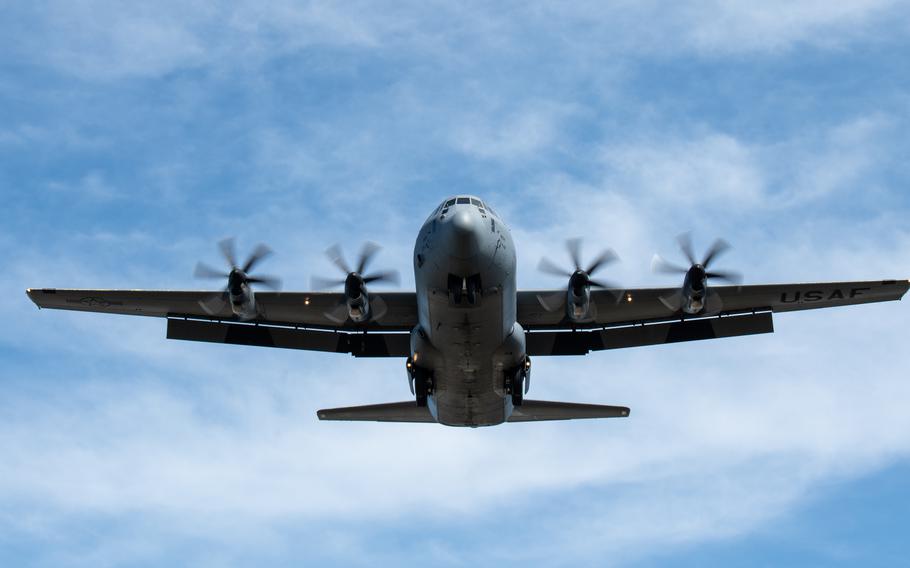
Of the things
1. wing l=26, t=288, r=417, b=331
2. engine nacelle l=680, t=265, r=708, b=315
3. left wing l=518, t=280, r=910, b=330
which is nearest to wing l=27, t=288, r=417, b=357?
wing l=26, t=288, r=417, b=331

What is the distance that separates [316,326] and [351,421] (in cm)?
337

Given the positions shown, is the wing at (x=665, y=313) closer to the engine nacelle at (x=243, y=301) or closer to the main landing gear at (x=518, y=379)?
the main landing gear at (x=518, y=379)

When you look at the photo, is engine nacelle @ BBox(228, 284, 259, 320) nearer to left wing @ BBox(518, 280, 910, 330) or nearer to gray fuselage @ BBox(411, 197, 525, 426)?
gray fuselage @ BBox(411, 197, 525, 426)

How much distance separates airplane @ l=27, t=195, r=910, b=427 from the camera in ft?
83.3

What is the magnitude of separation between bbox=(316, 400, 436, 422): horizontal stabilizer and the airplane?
0.04 metres

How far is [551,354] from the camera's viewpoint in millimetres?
32531

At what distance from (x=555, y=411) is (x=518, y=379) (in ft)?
10.0

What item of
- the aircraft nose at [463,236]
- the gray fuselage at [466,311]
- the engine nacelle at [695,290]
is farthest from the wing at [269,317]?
the engine nacelle at [695,290]

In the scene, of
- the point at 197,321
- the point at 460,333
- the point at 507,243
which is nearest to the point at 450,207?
the point at 507,243

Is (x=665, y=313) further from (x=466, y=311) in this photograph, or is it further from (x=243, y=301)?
(x=243, y=301)

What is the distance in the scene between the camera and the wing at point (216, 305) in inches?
1203

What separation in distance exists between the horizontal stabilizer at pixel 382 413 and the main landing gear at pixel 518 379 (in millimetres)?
3111

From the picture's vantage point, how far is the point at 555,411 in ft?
102

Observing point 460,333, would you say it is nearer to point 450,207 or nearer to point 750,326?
point 450,207
